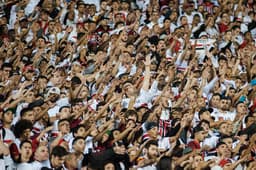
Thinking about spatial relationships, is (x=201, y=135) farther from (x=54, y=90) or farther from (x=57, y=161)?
(x=54, y=90)

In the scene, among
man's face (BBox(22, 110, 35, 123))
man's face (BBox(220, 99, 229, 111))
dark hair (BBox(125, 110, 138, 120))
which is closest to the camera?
man's face (BBox(22, 110, 35, 123))

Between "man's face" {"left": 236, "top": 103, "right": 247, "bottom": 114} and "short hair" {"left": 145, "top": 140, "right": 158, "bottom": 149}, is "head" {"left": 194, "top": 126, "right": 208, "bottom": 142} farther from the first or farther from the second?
"man's face" {"left": 236, "top": 103, "right": 247, "bottom": 114}

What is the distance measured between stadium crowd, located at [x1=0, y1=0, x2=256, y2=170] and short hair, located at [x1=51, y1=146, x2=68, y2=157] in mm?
13

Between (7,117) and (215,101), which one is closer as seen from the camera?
(7,117)

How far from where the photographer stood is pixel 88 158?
8219 mm

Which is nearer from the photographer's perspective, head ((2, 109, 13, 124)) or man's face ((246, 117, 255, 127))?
head ((2, 109, 13, 124))

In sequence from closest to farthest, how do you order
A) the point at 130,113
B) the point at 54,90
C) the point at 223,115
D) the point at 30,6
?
Result: the point at 130,113, the point at 223,115, the point at 54,90, the point at 30,6

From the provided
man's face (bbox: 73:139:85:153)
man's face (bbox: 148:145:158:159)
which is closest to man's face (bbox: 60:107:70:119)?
man's face (bbox: 73:139:85:153)

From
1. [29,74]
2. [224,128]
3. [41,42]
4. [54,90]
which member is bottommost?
[224,128]

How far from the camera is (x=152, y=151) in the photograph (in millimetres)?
8344

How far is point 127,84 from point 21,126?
2.14 m

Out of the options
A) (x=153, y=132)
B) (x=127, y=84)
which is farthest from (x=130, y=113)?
(x=127, y=84)

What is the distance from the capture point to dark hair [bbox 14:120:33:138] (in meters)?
8.46

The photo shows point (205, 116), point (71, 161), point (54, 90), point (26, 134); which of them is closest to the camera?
point (71, 161)
